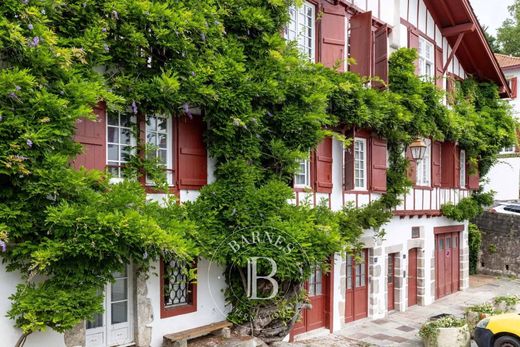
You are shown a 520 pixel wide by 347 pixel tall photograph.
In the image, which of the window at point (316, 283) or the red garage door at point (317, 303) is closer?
the red garage door at point (317, 303)

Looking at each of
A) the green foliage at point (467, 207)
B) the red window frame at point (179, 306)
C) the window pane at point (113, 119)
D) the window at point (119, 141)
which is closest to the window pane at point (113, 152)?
the window at point (119, 141)

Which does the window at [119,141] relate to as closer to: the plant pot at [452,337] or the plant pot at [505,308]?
the plant pot at [452,337]

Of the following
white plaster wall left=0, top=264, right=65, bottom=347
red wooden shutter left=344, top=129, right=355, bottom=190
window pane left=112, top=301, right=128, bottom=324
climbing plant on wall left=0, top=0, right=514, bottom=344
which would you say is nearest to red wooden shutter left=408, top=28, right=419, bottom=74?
climbing plant on wall left=0, top=0, right=514, bottom=344

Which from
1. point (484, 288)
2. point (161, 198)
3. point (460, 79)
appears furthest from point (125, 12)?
point (484, 288)

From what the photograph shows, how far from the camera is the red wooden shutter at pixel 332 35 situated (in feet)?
36.7

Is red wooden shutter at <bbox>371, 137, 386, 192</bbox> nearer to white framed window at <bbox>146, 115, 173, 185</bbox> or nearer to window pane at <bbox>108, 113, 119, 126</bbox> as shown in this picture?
white framed window at <bbox>146, 115, 173, 185</bbox>

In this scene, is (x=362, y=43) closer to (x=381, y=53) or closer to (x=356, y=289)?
(x=381, y=53)

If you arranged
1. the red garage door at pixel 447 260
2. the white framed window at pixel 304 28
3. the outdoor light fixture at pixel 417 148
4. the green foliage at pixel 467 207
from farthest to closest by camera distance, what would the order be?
the red garage door at pixel 447 260
the green foliage at pixel 467 207
the outdoor light fixture at pixel 417 148
the white framed window at pixel 304 28

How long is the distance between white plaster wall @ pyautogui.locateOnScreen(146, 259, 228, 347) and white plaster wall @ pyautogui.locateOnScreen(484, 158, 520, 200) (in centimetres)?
2392

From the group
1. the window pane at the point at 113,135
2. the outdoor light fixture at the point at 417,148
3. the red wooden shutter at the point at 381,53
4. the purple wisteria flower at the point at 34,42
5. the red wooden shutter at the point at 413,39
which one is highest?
the red wooden shutter at the point at 413,39

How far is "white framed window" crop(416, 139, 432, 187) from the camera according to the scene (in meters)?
15.1

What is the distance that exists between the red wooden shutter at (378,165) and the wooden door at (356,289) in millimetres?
1720

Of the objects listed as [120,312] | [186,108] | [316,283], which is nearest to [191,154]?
[186,108]

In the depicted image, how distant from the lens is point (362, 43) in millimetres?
11711
